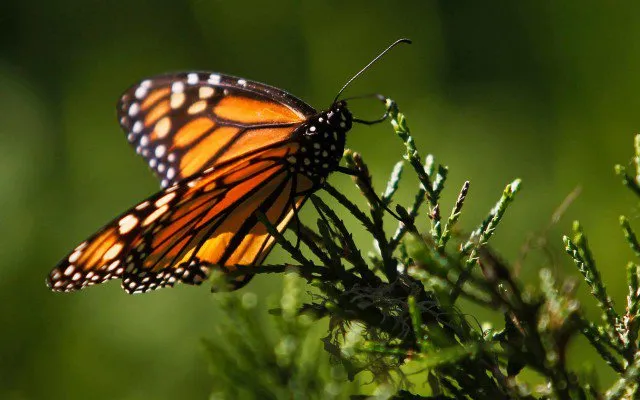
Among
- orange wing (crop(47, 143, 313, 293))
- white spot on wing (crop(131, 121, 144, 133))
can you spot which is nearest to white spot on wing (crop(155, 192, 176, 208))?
orange wing (crop(47, 143, 313, 293))

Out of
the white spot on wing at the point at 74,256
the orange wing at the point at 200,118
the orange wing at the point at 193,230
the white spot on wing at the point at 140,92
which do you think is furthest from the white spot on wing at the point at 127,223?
the white spot on wing at the point at 140,92

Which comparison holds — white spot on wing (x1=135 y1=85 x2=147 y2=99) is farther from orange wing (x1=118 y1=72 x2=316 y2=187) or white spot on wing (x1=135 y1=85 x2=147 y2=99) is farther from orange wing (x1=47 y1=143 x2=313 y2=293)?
orange wing (x1=47 y1=143 x2=313 y2=293)

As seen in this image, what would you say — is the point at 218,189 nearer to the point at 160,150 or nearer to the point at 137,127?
the point at 160,150

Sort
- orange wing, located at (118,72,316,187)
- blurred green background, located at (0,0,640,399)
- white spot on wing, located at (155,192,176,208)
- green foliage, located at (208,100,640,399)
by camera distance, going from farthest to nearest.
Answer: blurred green background, located at (0,0,640,399)
orange wing, located at (118,72,316,187)
white spot on wing, located at (155,192,176,208)
green foliage, located at (208,100,640,399)

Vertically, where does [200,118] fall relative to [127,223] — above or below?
above

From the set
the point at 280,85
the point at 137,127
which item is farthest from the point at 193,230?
the point at 280,85

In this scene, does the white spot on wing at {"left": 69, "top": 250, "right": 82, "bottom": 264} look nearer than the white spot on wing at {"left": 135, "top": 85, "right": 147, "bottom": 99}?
Yes
